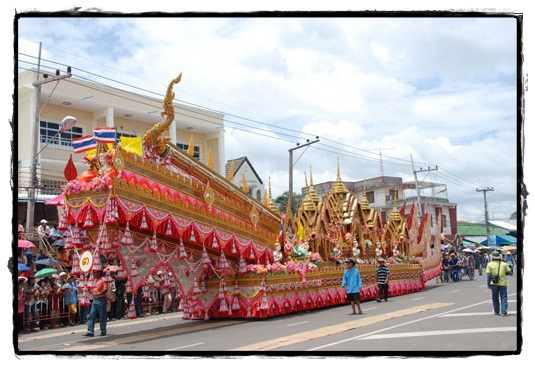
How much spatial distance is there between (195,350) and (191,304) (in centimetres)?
546

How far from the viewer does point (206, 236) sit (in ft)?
45.4

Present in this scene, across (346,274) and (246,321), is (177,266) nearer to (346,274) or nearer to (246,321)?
(246,321)

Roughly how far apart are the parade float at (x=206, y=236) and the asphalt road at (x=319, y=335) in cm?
77

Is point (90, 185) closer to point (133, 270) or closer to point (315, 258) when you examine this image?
point (133, 270)

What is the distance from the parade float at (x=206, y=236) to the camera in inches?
458

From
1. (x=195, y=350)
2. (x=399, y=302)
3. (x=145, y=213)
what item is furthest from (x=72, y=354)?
(x=399, y=302)

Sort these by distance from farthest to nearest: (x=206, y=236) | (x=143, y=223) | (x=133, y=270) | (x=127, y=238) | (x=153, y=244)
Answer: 1. (x=206, y=236)
2. (x=153, y=244)
3. (x=133, y=270)
4. (x=143, y=223)
5. (x=127, y=238)

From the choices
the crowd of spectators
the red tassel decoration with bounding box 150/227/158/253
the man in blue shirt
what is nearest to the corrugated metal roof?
the crowd of spectators

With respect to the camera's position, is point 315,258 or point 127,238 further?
point 315,258

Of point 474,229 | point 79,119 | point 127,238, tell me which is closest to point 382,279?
point 127,238

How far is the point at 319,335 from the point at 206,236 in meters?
3.73

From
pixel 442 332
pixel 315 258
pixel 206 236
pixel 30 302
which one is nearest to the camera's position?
pixel 442 332

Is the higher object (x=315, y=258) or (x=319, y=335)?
(x=315, y=258)

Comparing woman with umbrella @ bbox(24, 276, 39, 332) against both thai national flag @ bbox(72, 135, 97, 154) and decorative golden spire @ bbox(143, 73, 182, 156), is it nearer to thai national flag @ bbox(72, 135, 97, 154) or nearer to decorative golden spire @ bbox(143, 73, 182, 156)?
thai national flag @ bbox(72, 135, 97, 154)
